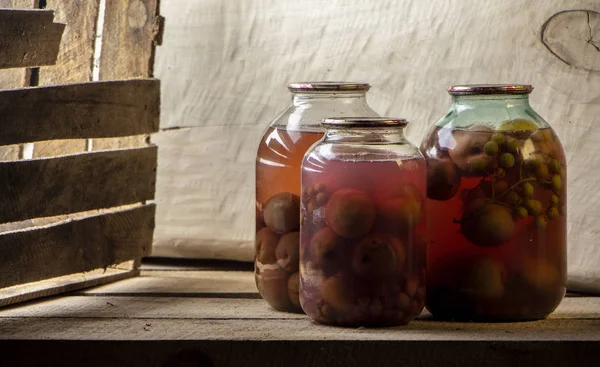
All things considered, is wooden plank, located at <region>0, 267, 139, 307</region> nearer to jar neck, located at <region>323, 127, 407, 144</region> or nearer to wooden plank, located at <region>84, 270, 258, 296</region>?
wooden plank, located at <region>84, 270, 258, 296</region>

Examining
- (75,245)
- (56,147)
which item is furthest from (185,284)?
(56,147)

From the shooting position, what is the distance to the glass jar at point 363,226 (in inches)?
31.9

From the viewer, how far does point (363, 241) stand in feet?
2.66

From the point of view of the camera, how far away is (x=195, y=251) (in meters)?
1.26

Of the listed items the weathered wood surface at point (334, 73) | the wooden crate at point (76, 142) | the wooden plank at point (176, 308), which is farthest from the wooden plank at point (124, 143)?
the wooden plank at point (176, 308)

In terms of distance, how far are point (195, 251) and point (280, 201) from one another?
37cm

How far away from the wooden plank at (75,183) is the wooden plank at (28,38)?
0.10m

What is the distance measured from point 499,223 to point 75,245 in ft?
1.52

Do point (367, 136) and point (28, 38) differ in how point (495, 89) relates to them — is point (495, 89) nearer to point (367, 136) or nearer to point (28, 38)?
point (367, 136)
